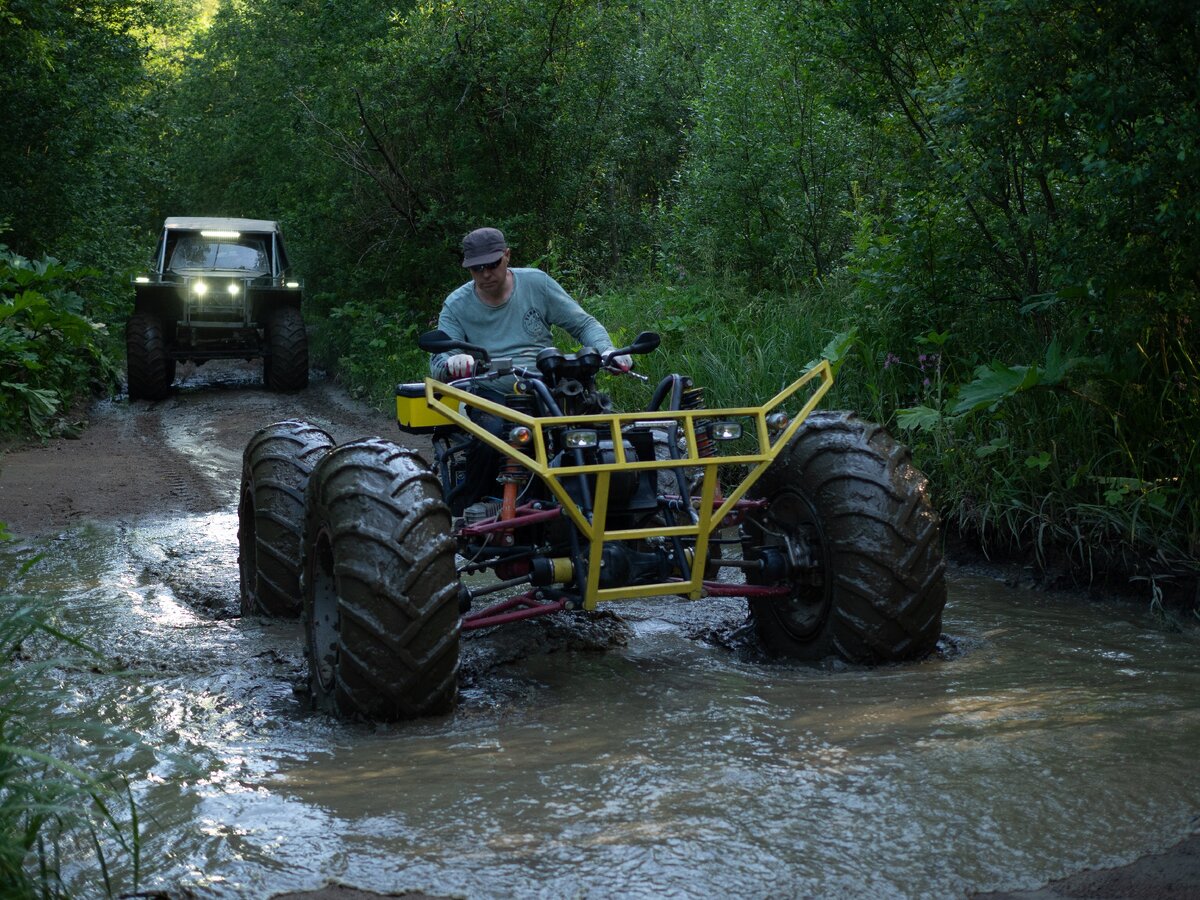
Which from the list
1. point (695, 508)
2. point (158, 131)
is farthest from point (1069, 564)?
point (158, 131)

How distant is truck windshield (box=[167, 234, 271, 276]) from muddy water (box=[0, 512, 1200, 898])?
40.0 feet

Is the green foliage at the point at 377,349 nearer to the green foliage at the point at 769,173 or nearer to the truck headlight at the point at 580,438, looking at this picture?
the green foliage at the point at 769,173

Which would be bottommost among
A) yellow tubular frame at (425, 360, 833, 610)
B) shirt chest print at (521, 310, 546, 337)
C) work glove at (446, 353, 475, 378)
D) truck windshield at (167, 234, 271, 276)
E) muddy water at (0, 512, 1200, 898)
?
muddy water at (0, 512, 1200, 898)

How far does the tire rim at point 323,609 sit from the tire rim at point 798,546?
5.64ft

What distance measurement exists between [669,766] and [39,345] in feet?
39.2

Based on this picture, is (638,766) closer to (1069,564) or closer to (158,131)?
(1069,564)

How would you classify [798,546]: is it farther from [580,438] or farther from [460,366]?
[460,366]

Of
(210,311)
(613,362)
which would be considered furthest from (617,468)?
(210,311)

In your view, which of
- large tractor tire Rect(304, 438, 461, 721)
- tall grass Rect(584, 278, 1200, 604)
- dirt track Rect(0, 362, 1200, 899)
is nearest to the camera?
dirt track Rect(0, 362, 1200, 899)

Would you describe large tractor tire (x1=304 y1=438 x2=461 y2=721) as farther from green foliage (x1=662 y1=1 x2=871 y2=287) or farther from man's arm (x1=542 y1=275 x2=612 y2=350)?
green foliage (x1=662 y1=1 x2=871 y2=287)

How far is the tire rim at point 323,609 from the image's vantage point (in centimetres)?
468

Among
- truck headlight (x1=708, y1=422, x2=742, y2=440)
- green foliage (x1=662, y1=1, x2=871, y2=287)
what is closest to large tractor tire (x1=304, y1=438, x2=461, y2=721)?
truck headlight (x1=708, y1=422, x2=742, y2=440)

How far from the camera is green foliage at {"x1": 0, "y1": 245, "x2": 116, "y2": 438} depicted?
41.4 ft

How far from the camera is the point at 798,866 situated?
3082mm
